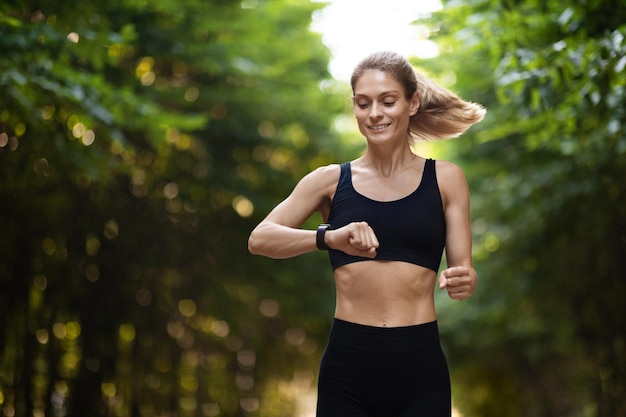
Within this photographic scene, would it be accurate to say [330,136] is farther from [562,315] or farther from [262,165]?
[562,315]

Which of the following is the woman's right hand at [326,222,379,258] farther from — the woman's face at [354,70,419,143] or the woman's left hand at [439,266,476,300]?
the woman's face at [354,70,419,143]

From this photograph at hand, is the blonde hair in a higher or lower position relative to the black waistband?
higher

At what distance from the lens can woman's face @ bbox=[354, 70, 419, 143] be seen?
323 centimetres

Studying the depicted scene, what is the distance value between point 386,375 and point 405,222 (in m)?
0.52

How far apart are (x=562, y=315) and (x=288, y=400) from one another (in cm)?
789

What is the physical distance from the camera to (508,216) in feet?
39.7

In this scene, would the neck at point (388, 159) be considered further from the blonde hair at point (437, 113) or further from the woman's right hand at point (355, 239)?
the woman's right hand at point (355, 239)

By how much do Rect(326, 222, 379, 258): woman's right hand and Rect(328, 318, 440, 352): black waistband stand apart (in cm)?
33

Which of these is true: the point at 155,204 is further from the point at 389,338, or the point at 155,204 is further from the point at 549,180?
the point at 389,338

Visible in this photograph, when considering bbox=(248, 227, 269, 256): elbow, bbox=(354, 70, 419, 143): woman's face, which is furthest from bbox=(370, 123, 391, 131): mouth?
bbox=(248, 227, 269, 256): elbow

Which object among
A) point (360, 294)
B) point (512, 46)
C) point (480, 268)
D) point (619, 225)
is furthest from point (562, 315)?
point (360, 294)

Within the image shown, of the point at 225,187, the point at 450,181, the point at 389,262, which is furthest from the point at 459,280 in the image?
the point at 225,187

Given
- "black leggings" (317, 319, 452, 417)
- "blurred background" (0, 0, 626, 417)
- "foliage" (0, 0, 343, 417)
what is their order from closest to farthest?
1. "black leggings" (317, 319, 452, 417)
2. "blurred background" (0, 0, 626, 417)
3. "foliage" (0, 0, 343, 417)

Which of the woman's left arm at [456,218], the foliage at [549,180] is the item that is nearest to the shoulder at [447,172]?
the woman's left arm at [456,218]
